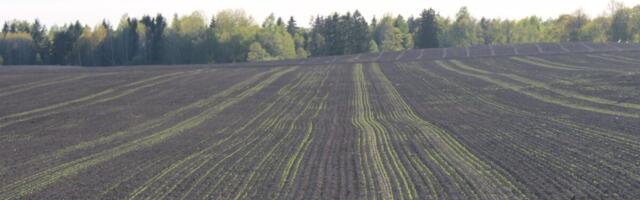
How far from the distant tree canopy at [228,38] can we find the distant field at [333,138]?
203 ft

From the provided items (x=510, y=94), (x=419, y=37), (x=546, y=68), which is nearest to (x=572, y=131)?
(x=510, y=94)

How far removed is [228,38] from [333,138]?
9093cm

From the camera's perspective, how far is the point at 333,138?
2297 centimetres

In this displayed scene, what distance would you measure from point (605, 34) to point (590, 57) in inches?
2388

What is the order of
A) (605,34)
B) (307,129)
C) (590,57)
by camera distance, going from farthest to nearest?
(605,34)
(590,57)
(307,129)

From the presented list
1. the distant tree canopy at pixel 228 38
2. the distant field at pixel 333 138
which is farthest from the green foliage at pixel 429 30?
the distant field at pixel 333 138

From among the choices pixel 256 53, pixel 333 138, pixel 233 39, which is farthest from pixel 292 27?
pixel 333 138

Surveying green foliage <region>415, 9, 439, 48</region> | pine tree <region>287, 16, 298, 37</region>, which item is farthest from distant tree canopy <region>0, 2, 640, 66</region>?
pine tree <region>287, 16, 298, 37</region>

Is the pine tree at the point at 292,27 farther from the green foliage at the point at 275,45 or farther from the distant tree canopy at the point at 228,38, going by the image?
the green foliage at the point at 275,45

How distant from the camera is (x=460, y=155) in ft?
60.9

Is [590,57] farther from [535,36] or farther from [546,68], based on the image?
[535,36]

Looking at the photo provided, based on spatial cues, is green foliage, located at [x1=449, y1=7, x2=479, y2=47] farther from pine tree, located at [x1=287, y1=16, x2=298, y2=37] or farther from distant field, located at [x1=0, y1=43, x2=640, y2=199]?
distant field, located at [x1=0, y1=43, x2=640, y2=199]

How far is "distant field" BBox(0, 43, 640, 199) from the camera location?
49.3ft

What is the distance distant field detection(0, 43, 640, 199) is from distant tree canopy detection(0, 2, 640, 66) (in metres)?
61.9
